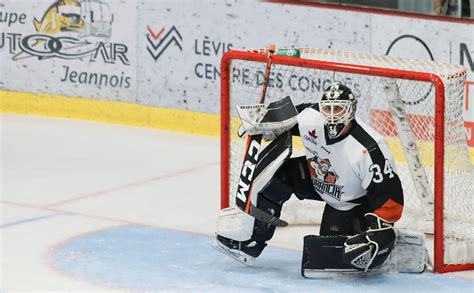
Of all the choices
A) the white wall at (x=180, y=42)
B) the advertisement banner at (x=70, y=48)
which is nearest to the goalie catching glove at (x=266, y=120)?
the white wall at (x=180, y=42)

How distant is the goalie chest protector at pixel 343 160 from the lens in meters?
5.30

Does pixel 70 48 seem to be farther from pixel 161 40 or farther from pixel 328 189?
pixel 328 189

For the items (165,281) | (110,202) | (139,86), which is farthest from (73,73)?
(165,281)

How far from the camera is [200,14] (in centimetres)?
838

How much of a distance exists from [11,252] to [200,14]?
289 cm

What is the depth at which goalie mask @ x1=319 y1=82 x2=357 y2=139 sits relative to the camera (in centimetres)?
529

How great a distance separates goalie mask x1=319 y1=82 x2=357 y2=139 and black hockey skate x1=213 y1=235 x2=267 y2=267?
619 mm

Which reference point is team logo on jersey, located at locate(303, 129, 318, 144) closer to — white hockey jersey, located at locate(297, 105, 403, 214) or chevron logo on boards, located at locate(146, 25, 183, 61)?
white hockey jersey, located at locate(297, 105, 403, 214)

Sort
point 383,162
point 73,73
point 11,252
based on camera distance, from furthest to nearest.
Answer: point 73,73 → point 11,252 → point 383,162

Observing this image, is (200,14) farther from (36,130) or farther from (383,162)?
(383,162)

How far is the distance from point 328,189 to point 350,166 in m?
0.17

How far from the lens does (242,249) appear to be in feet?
18.4

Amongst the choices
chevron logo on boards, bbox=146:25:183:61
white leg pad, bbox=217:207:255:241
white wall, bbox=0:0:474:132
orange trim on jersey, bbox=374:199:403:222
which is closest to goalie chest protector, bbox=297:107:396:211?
orange trim on jersey, bbox=374:199:403:222

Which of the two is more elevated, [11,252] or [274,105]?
[274,105]
